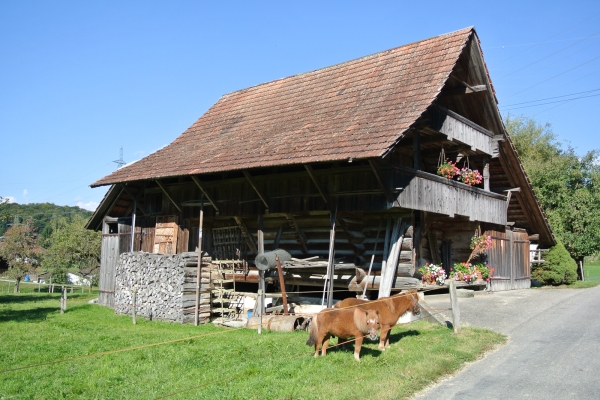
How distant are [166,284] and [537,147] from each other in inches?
1329

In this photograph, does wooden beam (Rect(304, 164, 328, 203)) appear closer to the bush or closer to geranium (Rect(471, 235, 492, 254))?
geranium (Rect(471, 235, 492, 254))

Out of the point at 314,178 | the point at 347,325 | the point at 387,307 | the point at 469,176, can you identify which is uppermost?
the point at 469,176

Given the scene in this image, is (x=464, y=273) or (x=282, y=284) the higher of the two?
(x=464, y=273)

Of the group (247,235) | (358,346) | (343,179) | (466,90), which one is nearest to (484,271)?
(466,90)

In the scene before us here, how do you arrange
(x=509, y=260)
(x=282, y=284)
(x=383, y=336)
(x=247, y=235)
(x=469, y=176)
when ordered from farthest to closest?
(x=509, y=260) < (x=247, y=235) < (x=469, y=176) < (x=282, y=284) < (x=383, y=336)

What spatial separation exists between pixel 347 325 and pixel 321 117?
7774 mm

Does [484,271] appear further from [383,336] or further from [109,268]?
[109,268]

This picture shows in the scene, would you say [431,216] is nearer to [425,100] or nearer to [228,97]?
[425,100]

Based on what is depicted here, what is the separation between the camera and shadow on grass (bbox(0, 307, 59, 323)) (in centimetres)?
1528

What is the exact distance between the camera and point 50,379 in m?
8.23

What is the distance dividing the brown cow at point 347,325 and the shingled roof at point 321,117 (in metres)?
3.61

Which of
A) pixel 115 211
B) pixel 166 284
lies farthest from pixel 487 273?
pixel 115 211

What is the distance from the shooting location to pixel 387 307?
9.38m

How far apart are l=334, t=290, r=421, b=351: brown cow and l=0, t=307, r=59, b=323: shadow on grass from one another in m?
10.1
